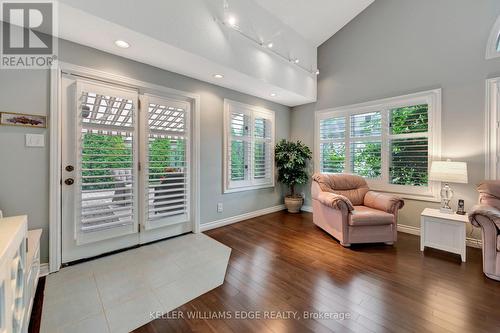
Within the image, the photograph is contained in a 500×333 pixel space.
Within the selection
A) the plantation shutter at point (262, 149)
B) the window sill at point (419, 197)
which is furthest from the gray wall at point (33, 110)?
the window sill at point (419, 197)

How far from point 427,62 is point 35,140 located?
5.22 metres

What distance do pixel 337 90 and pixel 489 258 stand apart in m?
3.32

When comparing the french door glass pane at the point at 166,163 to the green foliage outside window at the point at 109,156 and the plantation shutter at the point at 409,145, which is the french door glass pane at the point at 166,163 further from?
the plantation shutter at the point at 409,145

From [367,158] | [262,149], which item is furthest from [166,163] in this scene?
[367,158]

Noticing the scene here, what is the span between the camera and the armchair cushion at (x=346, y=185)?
350 centimetres

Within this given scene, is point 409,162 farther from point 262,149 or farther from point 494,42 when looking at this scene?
point 262,149

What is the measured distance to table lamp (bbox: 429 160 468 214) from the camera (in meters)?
2.63

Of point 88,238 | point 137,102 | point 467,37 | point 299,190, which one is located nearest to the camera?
point 88,238

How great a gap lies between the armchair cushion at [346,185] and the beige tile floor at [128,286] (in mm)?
1879

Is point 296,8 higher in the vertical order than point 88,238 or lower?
higher

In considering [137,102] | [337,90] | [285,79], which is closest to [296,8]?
[285,79]

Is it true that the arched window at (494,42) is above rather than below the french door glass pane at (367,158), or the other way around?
above

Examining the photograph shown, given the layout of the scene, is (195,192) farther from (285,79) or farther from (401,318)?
(401,318)

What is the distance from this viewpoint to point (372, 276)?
7.04ft
